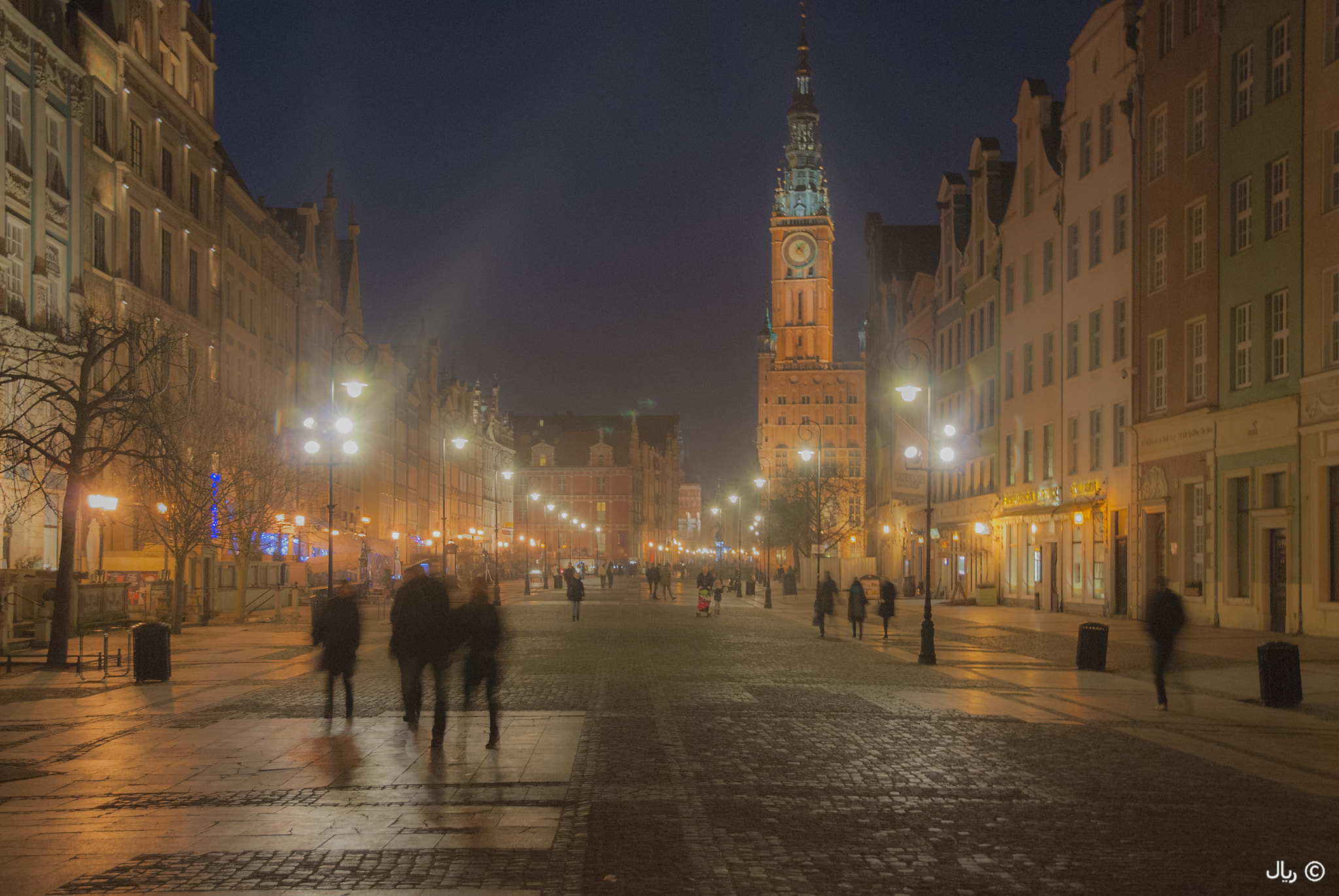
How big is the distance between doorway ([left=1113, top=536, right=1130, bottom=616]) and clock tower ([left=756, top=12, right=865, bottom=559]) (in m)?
121

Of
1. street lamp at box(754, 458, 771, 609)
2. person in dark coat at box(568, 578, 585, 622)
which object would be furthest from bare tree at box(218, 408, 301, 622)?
street lamp at box(754, 458, 771, 609)

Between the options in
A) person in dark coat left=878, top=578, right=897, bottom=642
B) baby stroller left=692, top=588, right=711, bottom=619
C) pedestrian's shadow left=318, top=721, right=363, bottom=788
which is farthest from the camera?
baby stroller left=692, top=588, right=711, bottom=619

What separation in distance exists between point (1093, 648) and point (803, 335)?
152 metres

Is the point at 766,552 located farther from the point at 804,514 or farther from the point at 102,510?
the point at 102,510

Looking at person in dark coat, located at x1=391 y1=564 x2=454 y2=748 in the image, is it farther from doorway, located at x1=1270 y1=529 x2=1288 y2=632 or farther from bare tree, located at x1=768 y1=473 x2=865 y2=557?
bare tree, located at x1=768 y1=473 x2=865 y2=557

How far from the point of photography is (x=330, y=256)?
247ft

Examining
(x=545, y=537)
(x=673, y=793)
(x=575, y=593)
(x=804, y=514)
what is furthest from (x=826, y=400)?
(x=673, y=793)

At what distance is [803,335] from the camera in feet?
570

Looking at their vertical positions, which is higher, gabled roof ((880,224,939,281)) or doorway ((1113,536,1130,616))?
gabled roof ((880,224,939,281))

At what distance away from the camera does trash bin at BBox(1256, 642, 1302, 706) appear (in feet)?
59.0

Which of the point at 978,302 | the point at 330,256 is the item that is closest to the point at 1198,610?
the point at 978,302

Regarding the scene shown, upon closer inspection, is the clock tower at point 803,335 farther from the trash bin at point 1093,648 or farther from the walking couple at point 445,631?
the walking couple at point 445,631

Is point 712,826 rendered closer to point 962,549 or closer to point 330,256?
point 962,549

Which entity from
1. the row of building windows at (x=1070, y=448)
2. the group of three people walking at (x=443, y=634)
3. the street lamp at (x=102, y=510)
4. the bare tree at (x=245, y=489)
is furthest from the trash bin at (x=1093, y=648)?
the street lamp at (x=102, y=510)
